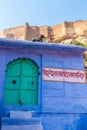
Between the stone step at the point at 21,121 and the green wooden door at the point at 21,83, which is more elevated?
the green wooden door at the point at 21,83

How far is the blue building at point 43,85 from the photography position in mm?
9703

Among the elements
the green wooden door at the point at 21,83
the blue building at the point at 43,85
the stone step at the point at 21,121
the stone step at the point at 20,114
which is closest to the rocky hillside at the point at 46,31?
the blue building at the point at 43,85

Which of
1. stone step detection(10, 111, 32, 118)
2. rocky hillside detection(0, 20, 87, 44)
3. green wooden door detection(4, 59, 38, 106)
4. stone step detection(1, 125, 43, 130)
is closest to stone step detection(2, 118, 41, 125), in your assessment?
stone step detection(1, 125, 43, 130)

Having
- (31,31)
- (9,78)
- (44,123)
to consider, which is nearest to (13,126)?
(44,123)

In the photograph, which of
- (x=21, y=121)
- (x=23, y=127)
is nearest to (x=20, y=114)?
(x=21, y=121)

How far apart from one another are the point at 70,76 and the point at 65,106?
139 cm

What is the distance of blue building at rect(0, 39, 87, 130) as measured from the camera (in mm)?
9703

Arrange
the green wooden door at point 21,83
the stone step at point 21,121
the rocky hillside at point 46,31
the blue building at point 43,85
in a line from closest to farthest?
the stone step at point 21,121, the blue building at point 43,85, the green wooden door at point 21,83, the rocky hillside at point 46,31

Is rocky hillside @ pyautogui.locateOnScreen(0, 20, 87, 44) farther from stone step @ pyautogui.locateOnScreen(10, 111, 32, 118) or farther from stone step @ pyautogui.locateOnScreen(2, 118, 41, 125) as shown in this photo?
stone step @ pyautogui.locateOnScreen(2, 118, 41, 125)

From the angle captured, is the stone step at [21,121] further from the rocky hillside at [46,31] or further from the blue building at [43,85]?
the rocky hillside at [46,31]

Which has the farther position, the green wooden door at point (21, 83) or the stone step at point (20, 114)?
the green wooden door at point (21, 83)

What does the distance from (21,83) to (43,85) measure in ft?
3.07

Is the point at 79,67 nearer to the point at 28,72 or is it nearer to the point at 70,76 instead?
the point at 70,76

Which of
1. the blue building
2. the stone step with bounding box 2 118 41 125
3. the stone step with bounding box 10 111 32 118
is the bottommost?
the stone step with bounding box 2 118 41 125
